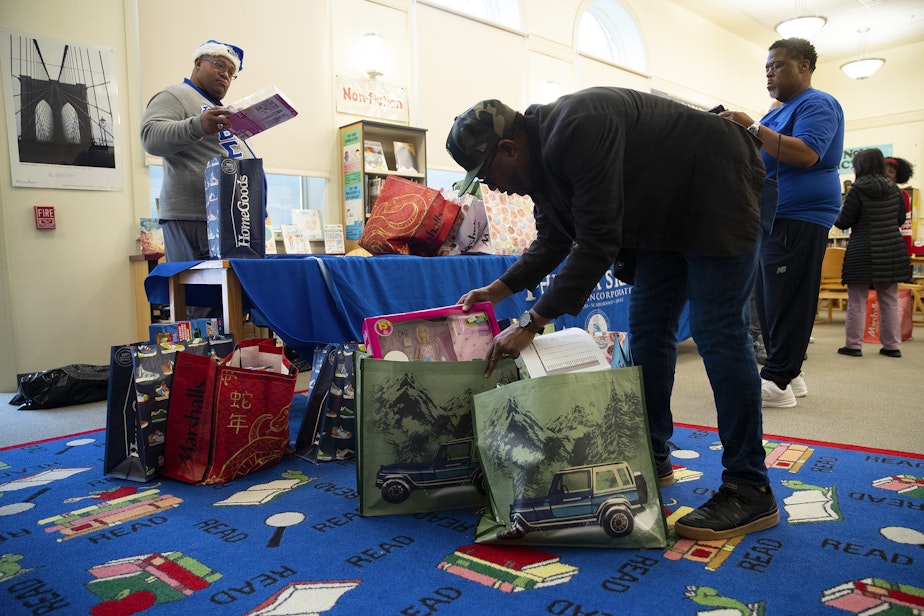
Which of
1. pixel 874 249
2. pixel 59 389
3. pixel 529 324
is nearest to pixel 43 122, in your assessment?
pixel 59 389

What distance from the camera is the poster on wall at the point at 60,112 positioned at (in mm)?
3391

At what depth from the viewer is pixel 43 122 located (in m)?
3.47

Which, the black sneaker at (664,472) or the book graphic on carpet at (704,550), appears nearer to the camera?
the book graphic on carpet at (704,550)

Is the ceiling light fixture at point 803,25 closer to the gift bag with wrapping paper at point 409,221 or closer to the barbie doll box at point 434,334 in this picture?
the gift bag with wrapping paper at point 409,221

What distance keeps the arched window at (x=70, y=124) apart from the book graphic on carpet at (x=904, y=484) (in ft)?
13.5

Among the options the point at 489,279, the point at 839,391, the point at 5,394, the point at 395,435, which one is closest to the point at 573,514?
the point at 395,435

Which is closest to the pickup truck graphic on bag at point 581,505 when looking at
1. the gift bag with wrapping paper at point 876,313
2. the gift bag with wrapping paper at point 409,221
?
the gift bag with wrapping paper at point 409,221

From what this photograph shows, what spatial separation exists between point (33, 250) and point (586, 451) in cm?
348

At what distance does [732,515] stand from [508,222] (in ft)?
6.24

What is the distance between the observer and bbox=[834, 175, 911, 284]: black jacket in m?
4.13

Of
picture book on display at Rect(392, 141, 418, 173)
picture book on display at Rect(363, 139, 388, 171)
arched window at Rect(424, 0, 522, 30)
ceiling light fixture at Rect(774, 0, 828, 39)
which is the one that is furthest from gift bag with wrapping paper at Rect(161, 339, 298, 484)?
ceiling light fixture at Rect(774, 0, 828, 39)

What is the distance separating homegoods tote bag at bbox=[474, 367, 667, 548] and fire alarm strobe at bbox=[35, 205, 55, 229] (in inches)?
130

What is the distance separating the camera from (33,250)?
11.4 feet

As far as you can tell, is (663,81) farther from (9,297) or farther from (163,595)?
(163,595)
